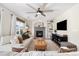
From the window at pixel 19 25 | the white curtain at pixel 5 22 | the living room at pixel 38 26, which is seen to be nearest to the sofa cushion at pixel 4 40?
the living room at pixel 38 26

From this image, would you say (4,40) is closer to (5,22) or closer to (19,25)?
(5,22)

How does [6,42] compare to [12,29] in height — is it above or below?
below

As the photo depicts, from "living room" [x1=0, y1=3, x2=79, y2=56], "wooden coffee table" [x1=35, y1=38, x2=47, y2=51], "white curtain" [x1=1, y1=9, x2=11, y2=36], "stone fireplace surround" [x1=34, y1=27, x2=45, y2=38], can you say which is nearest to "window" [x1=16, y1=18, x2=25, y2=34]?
"living room" [x1=0, y1=3, x2=79, y2=56]

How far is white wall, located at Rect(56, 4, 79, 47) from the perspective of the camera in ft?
12.0

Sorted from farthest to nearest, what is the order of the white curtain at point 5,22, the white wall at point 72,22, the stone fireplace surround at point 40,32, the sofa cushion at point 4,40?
the stone fireplace surround at point 40,32, the white wall at point 72,22, the white curtain at point 5,22, the sofa cushion at point 4,40

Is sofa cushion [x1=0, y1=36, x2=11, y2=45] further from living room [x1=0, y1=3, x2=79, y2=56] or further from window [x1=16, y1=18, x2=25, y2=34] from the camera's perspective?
window [x1=16, y1=18, x2=25, y2=34]

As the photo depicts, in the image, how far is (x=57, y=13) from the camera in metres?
3.58

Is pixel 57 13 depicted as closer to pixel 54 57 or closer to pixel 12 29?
pixel 12 29

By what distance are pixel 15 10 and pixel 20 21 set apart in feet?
1.10

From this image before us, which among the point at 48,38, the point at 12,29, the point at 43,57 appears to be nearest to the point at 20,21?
the point at 12,29

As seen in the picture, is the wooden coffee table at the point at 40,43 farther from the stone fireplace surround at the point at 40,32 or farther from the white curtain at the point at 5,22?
the white curtain at the point at 5,22

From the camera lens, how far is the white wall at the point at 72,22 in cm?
365

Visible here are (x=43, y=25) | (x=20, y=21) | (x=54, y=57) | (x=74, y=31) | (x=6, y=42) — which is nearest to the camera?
(x=54, y=57)

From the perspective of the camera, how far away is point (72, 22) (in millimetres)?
3924
